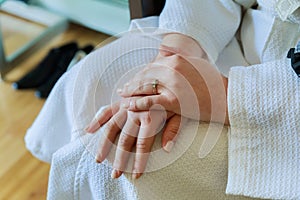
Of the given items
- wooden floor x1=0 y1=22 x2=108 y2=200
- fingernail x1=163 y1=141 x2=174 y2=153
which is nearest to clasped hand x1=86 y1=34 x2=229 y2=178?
fingernail x1=163 y1=141 x2=174 y2=153

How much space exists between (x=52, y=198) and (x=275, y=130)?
0.41 m

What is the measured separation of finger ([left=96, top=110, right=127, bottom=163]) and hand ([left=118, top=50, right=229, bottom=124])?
0.02 meters

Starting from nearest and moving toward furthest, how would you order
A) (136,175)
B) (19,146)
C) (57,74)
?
1. (136,175)
2. (19,146)
3. (57,74)

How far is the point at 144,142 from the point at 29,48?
1.18m

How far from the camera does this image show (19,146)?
1.42 meters

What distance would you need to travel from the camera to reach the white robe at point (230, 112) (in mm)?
676

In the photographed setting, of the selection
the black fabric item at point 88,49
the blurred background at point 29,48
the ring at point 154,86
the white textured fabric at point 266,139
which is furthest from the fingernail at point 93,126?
the black fabric item at point 88,49

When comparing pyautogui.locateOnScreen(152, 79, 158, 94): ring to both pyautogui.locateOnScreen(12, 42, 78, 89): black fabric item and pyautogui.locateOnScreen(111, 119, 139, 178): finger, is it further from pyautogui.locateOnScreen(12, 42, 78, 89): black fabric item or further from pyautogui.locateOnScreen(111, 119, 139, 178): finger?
pyautogui.locateOnScreen(12, 42, 78, 89): black fabric item

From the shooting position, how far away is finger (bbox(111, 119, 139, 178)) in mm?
694

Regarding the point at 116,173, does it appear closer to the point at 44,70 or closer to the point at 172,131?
the point at 172,131

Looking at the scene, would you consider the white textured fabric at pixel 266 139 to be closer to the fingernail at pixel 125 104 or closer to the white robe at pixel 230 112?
the white robe at pixel 230 112

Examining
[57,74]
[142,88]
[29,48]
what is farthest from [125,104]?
[29,48]

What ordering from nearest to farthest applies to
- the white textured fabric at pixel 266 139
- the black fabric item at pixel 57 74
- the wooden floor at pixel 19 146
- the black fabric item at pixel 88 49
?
the white textured fabric at pixel 266 139 < the wooden floor at pixel 19 146 < the black fabric item at pixel 57 74 < the black fabric item at pixel 88 49

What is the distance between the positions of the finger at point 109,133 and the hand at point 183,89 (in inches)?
0.9
